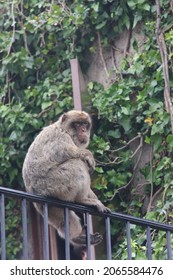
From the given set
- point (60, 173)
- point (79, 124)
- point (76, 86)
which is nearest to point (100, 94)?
point (76, 86)

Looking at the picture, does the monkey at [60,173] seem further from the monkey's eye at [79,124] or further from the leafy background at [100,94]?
the leafy background at [100,94]

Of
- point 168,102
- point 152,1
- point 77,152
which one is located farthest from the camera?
point 152,1

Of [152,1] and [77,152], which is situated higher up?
[152,1]

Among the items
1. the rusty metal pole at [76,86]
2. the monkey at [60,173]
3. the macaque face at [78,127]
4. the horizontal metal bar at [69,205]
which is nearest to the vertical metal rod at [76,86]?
the rusty metal pole at [76,86]

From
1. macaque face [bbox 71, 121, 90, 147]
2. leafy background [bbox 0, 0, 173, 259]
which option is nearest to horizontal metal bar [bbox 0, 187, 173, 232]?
macaque face [bbox 71, 121, 90, 147]

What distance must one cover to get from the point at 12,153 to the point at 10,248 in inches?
41.3

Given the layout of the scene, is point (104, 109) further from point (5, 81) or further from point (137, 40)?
point (5, 81)

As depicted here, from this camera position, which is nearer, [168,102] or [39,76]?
[168,102]

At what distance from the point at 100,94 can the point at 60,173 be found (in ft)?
7.50

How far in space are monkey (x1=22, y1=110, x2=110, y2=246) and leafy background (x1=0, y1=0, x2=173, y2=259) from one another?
1089 millimetres

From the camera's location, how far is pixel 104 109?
835 cm

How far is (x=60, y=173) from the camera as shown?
630 centimetres

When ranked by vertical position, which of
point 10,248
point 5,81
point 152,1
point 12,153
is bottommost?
point 10,248

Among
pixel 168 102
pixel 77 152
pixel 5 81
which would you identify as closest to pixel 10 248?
pixel 5 81
